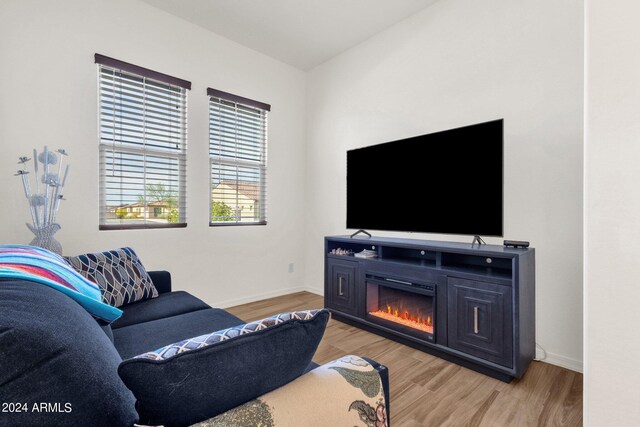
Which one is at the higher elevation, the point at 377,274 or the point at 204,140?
the point at 204,140

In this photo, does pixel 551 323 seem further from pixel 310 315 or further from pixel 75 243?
pixel 75 243

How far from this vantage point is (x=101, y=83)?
8.72 ft

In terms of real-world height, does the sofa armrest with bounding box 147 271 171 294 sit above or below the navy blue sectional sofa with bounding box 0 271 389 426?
below

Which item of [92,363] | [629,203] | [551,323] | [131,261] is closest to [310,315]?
[92,363]

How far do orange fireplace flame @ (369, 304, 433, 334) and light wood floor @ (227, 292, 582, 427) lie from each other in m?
0.18

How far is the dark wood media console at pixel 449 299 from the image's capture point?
192 centimetres

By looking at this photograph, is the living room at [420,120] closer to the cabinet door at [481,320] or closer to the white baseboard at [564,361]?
the white baseboard at [564,361]

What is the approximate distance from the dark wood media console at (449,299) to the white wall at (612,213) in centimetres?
68

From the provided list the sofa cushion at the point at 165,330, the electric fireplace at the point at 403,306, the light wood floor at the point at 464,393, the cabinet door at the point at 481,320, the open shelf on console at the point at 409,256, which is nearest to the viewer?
the sofa cushion at the point at 165,330

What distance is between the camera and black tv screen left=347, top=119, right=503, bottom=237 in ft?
7.28

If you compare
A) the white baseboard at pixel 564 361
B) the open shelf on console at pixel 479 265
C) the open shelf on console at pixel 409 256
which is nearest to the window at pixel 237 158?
the open shelf on console at pixel 409 256

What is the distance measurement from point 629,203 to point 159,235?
3.25m

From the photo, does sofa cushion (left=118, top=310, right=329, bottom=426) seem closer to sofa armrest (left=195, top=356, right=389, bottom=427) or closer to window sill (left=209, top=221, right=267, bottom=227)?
sofa armrest (left=195, top=356, right=389, bottom=427)

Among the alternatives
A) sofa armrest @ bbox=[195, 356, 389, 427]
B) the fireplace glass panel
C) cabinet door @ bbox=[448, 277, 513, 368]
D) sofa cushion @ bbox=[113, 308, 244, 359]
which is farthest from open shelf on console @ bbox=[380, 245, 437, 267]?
sofa armrest @ bbox=[195, 356, 389, 427]
